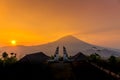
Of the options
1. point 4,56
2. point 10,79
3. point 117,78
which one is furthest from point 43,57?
point 117,78

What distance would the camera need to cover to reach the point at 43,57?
199 m

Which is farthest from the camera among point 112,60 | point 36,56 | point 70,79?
point 36,56

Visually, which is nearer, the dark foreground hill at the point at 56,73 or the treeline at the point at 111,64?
the dark foreground hill at the point at 56,73

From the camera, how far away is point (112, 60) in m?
122

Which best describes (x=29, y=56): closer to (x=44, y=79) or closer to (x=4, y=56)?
(x=4, y=56)

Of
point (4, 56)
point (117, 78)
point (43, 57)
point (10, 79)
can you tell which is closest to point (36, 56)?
point (43, 57)

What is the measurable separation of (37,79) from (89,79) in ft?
27.8

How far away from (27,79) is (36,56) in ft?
485

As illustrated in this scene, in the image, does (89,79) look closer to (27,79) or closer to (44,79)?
(44,79)

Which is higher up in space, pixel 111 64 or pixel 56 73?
pixel 56 73

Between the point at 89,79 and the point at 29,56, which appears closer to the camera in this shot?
the point at 89,79

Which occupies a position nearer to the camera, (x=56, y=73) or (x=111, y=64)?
(x=56, y=73)

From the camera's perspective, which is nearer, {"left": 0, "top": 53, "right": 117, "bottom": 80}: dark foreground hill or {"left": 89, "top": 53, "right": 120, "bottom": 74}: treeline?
{"left": 0, "top": 53, "right": 117, "bottom": 80}: dark foreground hill

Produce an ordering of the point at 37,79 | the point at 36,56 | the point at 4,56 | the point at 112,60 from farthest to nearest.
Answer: the point at 36,56
the point at 4,56
the point at 112,60
the point at 37,79
